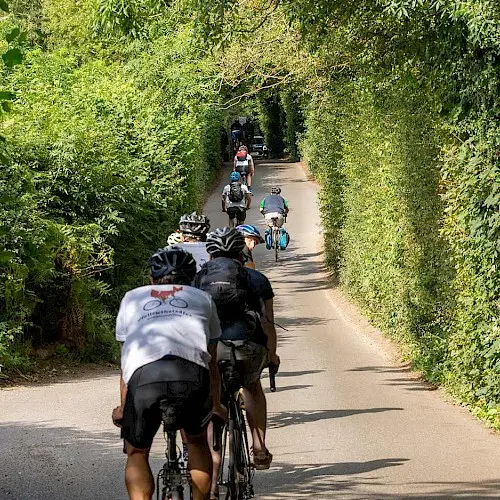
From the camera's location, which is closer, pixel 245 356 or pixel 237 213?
pixel 245 356

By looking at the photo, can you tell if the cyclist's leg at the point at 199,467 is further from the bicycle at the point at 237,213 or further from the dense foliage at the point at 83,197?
the bicycle at the point at 237,213

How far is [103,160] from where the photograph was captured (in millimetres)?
18125

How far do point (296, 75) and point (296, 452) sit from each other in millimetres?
15741

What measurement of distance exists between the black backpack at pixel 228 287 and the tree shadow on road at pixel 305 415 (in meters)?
3.88

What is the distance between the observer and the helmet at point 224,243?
7750 millimetres

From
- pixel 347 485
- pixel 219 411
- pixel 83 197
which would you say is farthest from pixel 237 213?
pixel 219 411

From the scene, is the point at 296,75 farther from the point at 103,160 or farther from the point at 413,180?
the point at 413,180

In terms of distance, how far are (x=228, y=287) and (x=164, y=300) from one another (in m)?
1.77

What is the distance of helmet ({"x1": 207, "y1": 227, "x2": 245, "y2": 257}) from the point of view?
7750mm

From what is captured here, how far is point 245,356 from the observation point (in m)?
7.64

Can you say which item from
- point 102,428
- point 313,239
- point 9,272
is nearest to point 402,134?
point 9,272

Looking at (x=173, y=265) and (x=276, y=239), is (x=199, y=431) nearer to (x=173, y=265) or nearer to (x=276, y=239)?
(x=173, y=265)

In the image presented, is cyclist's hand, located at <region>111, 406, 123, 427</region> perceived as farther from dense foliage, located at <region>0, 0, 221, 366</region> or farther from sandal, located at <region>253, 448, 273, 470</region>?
dense foliage, located at <region>0, 0, 221, 366</region>

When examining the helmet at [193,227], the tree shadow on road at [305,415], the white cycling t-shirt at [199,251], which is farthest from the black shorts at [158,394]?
the tree shadow on road at [305,415]
